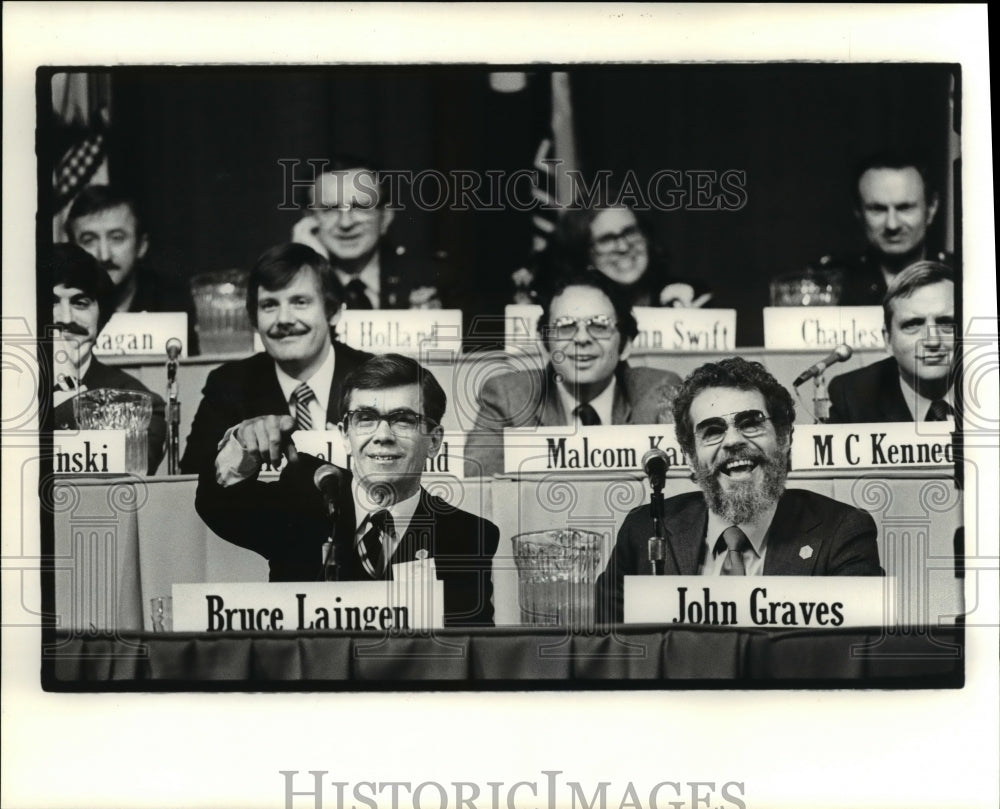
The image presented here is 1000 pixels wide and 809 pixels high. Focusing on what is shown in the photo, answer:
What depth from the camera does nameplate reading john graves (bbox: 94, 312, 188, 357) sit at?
1616 mm

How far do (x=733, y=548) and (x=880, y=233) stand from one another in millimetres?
681

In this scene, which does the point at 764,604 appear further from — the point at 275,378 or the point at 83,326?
the point at 83,326

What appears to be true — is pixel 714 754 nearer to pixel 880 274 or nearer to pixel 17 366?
pixel 880 274

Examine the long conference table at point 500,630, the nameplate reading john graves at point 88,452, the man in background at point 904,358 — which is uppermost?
the man in background at point 904,358

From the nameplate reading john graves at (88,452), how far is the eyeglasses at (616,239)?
3.28 feet

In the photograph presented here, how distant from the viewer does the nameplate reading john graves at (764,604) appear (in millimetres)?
1609

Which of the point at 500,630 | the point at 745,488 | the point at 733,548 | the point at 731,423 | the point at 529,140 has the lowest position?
A: the point at 500,630

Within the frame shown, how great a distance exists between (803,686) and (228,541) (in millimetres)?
1158

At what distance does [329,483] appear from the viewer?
161 cm

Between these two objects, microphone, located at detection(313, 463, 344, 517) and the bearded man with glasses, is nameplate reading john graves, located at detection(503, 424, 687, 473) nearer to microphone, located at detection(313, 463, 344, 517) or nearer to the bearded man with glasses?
the bearded man with glasses

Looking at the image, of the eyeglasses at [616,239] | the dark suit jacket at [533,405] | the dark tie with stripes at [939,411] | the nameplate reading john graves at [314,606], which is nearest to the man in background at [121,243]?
the nameplate reading john graves at [314,606]

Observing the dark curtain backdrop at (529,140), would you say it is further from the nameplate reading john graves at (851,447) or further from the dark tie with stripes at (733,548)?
the dark tie with stripes at (733,548)

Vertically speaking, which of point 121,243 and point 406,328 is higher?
point 121,243

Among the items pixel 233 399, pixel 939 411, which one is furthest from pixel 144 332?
pixel 939 411
